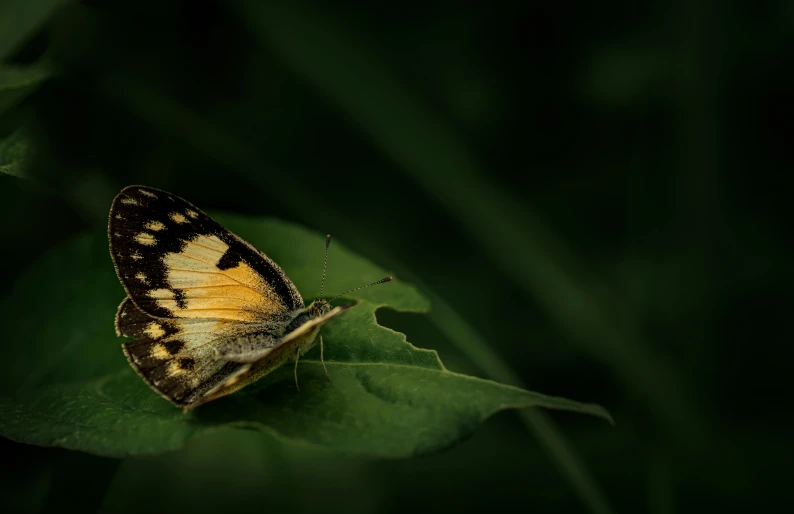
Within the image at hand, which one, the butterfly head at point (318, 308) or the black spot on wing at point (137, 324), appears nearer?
the black spot on wing at point (137, 324)

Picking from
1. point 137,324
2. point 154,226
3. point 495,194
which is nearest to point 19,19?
point 154,226

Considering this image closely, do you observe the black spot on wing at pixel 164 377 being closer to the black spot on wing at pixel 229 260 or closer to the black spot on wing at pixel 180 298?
the black spot on wing at pixel 180 298

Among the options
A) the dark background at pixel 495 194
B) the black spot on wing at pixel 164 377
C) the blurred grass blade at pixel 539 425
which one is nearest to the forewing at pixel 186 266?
the black spot on wing at pixel 164 377

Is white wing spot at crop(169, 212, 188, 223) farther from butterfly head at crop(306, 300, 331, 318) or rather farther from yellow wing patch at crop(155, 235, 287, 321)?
butterfly head at crop(306, 300, 331, 318)

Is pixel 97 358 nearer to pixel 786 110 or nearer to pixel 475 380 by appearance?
pixel 475 380

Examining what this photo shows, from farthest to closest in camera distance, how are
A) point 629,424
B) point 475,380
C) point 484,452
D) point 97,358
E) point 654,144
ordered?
point 654,144, point 629,424, point 484,452, point 97,358, point 475,380

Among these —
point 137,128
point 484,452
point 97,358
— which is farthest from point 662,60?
point 97,358

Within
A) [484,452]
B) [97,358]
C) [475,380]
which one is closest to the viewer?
[475,380]
